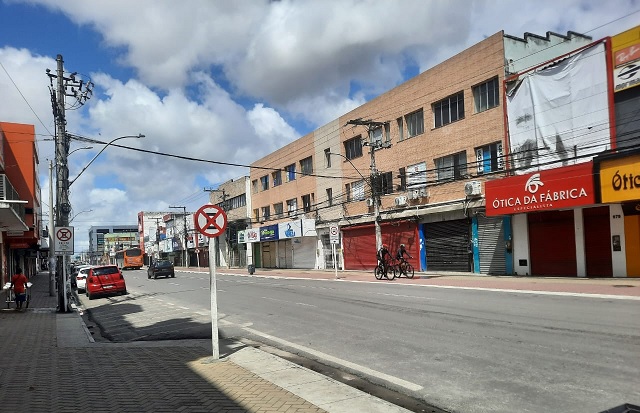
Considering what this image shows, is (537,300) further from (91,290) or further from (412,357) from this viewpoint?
(91,290)

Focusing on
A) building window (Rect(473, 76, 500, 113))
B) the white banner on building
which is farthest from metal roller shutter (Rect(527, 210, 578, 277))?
building window (Rect(473, 76, 500, 113))

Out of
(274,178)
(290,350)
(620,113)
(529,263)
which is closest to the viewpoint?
(290,350)

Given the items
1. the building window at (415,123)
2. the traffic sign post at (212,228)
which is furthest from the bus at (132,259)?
the traffic sign post at (212,228)

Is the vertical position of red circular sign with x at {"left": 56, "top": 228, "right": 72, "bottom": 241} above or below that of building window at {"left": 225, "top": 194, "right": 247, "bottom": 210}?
below

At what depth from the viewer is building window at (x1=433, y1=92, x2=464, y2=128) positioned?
87.2 feet

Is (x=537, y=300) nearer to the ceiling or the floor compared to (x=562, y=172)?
nearer to the floor

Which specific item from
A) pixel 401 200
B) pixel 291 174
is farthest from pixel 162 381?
pixel 291 174

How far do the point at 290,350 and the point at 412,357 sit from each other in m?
2.35

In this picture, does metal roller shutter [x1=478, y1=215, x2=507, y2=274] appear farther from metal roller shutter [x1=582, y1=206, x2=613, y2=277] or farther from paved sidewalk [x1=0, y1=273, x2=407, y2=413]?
paved sidewalk [x1=0, y1=273, x2=407, y2=413]

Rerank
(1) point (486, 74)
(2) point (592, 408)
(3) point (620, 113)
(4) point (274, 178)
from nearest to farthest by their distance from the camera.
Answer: (2) point (592, 408) < (3) point (620, 113) < (1) point (486, 74) < (4) point (274, 178)

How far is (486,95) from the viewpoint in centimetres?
2489

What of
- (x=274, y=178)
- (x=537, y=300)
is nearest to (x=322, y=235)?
(x=274, y=178)

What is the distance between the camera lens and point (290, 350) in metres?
8.86

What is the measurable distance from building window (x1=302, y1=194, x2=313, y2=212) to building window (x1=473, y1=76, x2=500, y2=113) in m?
20.3
